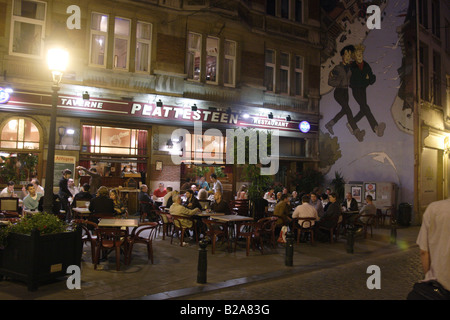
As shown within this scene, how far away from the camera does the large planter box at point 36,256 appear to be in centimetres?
617

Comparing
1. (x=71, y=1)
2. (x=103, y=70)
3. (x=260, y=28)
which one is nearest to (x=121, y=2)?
(x=71, y=1)

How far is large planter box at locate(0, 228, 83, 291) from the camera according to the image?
6.17m

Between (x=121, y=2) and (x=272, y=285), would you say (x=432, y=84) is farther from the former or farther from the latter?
(x=272, y=285)

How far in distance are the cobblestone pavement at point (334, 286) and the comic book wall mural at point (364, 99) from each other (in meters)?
9.57

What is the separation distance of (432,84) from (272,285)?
16.1m

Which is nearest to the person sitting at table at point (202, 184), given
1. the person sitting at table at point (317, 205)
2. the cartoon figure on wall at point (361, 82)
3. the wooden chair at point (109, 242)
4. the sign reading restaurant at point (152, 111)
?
the sign reading restaurant at point (152, 111)

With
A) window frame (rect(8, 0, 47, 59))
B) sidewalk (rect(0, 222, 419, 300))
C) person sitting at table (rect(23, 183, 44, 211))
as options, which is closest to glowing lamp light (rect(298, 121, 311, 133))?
sidewalk (rect(0, 222, 419, 300))

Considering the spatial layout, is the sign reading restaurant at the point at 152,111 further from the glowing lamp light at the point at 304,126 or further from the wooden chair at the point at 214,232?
the wooden chair at the point at 214,232

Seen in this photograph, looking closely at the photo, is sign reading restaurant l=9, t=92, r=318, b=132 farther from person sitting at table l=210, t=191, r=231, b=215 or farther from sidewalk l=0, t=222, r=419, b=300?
sidewalk l=0, t=222, r=419, b=300

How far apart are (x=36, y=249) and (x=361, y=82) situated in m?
16.6

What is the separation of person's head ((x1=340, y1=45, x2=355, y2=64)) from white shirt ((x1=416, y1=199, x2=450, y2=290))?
16955mm

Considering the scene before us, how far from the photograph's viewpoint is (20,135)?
45.6ft

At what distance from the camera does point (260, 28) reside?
62.5ft

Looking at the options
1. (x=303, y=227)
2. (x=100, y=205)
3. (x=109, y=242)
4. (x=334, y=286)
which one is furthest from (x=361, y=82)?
(x=109, y=242)
